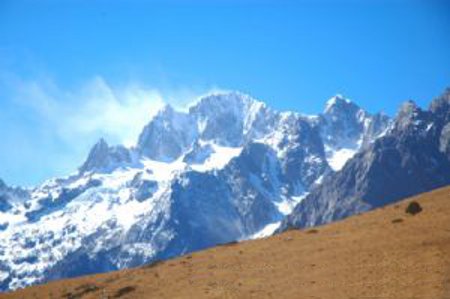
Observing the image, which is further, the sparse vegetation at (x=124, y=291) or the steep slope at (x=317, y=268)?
the sparse vegetation at (x=124, y=291)

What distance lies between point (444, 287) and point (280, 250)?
911 inches

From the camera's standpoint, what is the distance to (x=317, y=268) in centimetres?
5694

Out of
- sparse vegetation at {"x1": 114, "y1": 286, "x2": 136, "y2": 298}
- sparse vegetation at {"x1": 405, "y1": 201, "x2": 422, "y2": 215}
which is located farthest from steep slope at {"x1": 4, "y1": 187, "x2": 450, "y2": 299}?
sparse vegetation at {"x1": 405, "y1": 201, "x2": 422, "y2": 215}

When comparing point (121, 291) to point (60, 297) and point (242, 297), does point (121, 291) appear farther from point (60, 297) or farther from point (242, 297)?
point (242, 297)

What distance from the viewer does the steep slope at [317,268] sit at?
164 feet

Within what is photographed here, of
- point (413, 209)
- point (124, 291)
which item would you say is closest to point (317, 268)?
point (124, 291)

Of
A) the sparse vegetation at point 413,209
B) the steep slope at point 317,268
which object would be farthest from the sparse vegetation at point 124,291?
the sparse vegetation at point 413,209

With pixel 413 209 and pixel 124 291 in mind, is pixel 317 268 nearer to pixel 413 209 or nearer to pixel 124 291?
pixel 124 291

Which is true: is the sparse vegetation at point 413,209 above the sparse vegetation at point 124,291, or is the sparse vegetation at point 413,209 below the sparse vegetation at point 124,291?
above

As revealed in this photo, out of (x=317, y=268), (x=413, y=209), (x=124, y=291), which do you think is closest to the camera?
(x=317, y=268)

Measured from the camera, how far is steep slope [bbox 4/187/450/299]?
49.9 metres

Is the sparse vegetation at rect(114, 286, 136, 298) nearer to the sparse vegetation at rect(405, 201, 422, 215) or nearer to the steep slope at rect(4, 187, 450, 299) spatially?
the steep slope at rect(4, 187, 450, 299)

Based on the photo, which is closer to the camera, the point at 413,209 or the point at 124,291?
the point at 124,291

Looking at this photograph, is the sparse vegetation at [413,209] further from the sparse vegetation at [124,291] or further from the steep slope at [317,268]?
the sparse vegetation at [124,291]
